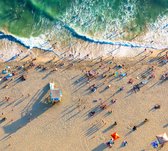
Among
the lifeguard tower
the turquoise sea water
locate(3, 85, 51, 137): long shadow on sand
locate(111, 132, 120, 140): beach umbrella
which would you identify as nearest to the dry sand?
locate(3, 85, 51, 137): long shadow on sand

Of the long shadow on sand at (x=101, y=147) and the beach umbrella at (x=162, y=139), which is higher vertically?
the long shadow on sand at (x=101, y=147)

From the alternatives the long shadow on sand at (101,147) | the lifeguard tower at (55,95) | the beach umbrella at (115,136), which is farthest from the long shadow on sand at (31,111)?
the beach umbrella at (115,136)

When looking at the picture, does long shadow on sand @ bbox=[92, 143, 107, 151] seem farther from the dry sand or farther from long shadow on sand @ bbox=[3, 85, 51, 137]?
long shadow on sand @ bbox=[3, 85, 51, 137]

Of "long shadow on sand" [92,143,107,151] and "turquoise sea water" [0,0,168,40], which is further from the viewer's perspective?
"turquoise sea water" [0,0,168,40]

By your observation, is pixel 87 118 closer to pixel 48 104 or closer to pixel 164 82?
pixel 48 104

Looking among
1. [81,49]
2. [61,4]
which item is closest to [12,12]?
[61,4]

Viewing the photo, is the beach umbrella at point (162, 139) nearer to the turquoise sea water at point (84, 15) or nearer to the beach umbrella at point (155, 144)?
the beach umbrella at point (155, 144)
